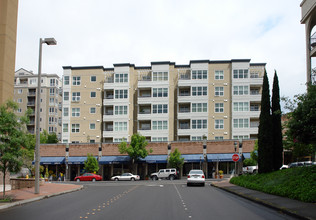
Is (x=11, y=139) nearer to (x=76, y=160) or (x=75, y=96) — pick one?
(x=76, y=160)

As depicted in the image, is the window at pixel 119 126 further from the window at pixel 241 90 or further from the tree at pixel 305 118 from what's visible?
the tree at pixel 305 118

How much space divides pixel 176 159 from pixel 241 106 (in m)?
15.9

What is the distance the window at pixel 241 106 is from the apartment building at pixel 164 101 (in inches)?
6.5

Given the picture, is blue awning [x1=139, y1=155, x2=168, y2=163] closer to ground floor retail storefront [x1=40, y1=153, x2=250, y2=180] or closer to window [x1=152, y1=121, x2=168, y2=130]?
ground floor retail storefront [x1=40, y1=153, x2=250, y2=180]

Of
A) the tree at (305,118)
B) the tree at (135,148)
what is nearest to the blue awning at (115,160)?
the tree at (135,148)

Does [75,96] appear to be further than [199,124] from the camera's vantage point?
Yes

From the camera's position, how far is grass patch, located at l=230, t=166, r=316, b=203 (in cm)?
1686

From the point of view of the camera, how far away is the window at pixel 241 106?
63.2 m

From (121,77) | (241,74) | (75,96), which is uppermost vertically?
(241,74)

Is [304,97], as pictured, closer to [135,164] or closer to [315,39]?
[315,39]

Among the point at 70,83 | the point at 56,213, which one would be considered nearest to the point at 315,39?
the point at 56,213

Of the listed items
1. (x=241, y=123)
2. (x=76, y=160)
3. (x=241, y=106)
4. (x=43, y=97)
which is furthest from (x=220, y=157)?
(x=43, y=97)

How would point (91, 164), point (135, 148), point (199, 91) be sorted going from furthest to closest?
point (199, 91), point (91, 164), point (135, 148)

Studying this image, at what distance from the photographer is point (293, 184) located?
19516mm
